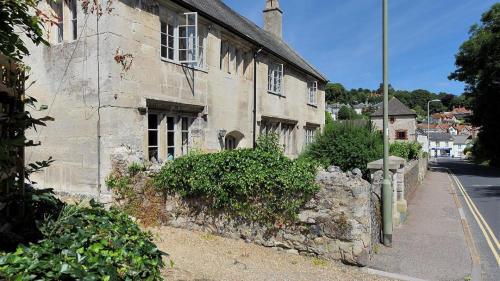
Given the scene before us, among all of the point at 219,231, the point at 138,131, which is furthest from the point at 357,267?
the point at 138,131

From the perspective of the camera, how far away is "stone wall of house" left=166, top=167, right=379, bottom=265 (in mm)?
7148

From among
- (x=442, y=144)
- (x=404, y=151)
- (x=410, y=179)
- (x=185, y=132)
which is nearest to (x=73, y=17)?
(x=185, y=132)

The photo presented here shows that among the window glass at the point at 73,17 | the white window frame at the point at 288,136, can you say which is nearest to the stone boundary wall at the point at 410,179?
the white window frame at the point at 288,136

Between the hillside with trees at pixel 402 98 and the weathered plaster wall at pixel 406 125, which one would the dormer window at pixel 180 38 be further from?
the hillside with trees at pixel 402 98

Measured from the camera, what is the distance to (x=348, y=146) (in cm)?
1445

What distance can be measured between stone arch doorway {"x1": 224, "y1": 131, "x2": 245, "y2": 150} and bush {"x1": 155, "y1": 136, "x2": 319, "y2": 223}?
6.77 m

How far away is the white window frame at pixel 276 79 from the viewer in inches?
718

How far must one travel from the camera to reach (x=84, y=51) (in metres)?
10.1

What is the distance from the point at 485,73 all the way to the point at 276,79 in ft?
74.6

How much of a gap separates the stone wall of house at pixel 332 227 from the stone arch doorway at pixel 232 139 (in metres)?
7.59

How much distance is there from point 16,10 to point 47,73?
9.06 m

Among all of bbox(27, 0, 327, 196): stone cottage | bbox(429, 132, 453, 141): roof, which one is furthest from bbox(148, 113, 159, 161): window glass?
bbox(429, 132, 453, 141): roof

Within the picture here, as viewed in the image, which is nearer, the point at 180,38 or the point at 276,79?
the point at 180,38

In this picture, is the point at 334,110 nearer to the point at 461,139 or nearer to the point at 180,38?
the point at 461,139
